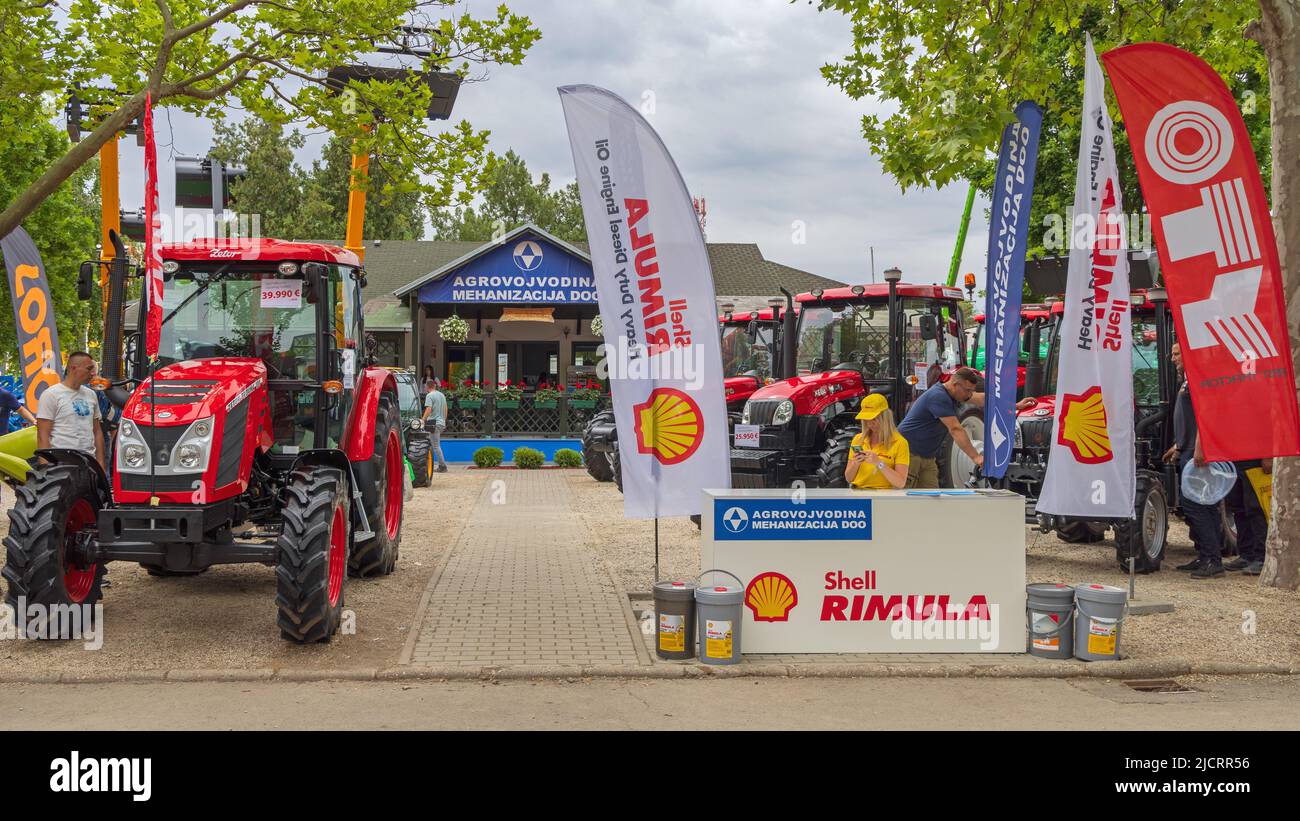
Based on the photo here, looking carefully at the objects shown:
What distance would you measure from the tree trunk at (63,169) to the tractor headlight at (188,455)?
12.1ft

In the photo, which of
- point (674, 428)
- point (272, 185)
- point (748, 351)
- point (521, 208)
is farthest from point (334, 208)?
point (674, 428)

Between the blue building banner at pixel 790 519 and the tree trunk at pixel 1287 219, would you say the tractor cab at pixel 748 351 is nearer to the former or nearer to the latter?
the tree trunk at pixel 1287 219

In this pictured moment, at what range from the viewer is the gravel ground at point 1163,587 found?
7.82 meters

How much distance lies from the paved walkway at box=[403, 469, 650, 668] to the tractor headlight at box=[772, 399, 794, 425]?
2.59 metres

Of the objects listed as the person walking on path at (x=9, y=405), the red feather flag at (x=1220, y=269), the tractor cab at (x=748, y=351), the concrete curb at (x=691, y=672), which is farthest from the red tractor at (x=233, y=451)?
the tractor cab at (x=748, y=351)

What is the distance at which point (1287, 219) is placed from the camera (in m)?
9.67

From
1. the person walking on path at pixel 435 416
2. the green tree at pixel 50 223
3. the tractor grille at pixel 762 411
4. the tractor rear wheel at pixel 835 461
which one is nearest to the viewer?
the tractor rear wheel at pixel 835 461

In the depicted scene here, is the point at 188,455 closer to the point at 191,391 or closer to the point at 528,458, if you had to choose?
the point at 191,391

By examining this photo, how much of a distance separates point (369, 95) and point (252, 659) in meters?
6.30

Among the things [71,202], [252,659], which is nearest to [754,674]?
[252,659]

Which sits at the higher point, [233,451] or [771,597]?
[233,451]

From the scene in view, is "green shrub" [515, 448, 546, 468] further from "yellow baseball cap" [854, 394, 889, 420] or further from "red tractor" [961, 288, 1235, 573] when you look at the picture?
"yellow baseball cap" [854, 394, 889, 420]

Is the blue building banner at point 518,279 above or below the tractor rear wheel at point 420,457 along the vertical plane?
above

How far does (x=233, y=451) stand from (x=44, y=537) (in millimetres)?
1207
